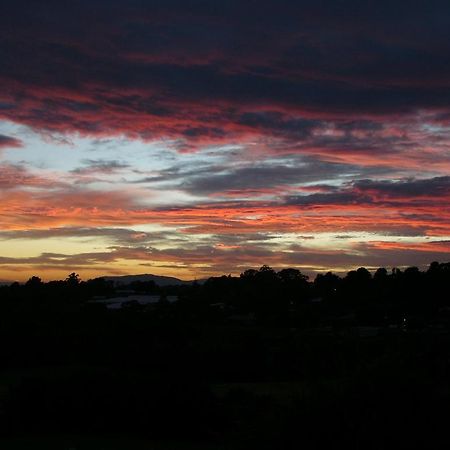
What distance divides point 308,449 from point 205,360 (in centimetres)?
3116

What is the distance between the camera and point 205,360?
1763 inches

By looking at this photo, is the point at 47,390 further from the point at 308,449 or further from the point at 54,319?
the point at 54,319

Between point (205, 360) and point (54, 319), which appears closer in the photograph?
point (205, 360)

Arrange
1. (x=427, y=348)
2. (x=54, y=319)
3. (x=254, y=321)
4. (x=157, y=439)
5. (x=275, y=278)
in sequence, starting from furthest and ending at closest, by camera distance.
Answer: (x=275, y=278) < (x=254, y=321) < (x=54, y=319) < (x=427, y=348) < (x=157, y=439)

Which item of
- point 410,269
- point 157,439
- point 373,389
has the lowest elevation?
point 157,439

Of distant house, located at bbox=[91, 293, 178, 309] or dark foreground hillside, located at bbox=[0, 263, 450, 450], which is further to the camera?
distant house, located at bbox=[91, 293, 178, 309]

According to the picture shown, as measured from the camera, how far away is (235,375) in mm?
45719

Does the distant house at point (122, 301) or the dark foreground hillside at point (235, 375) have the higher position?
the distant house at point (122, 301)

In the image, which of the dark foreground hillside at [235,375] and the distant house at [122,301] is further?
the distant house at [122,301]

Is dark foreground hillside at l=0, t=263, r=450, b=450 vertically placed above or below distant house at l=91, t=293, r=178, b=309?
below

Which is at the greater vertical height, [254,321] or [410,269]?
[410,269]

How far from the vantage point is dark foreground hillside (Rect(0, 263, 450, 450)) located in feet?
47.0

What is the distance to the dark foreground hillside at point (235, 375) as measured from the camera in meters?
14.3

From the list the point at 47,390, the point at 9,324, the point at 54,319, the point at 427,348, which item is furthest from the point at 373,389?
the point at 54,319
